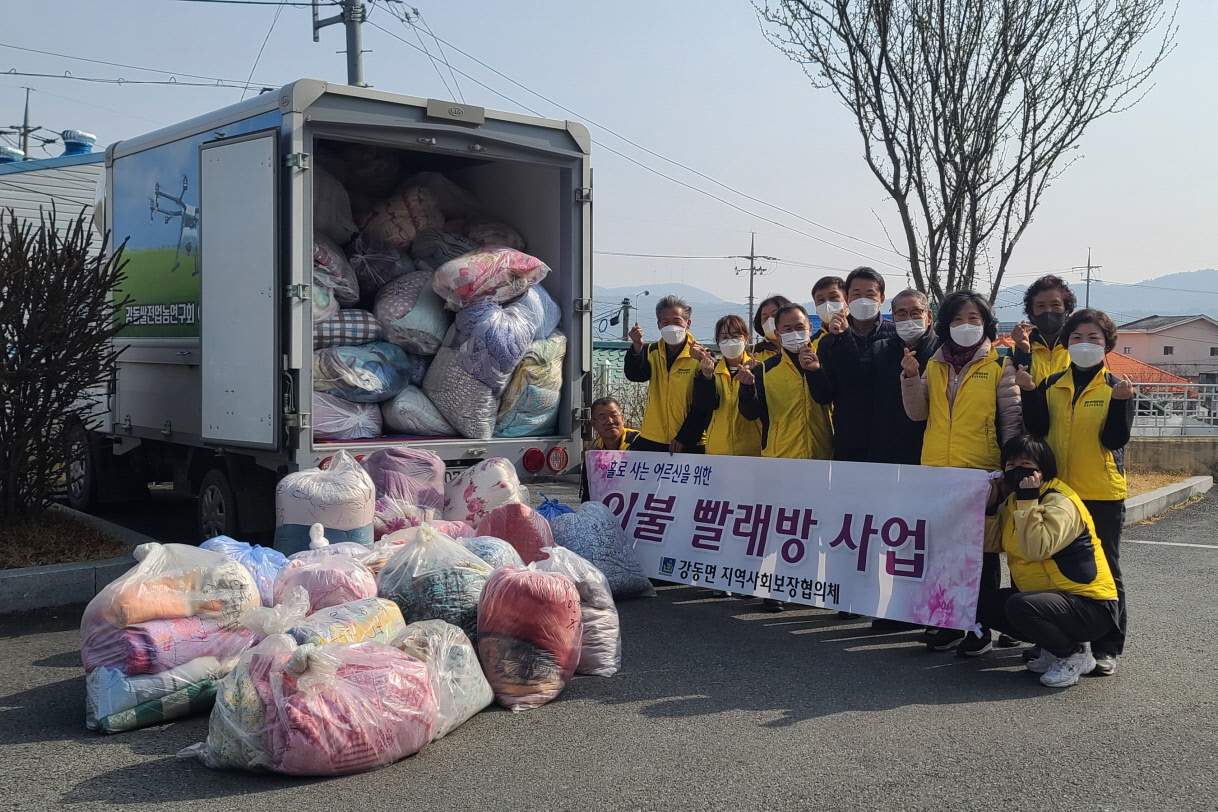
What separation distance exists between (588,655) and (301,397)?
253cm

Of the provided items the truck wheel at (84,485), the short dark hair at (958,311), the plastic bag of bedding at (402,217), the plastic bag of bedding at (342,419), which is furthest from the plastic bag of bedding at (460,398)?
the truck wheel at (84,485)

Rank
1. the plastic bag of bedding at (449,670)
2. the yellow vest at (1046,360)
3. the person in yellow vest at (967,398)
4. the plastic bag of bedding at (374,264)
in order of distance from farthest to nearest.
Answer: the plastic bag of bedding at (374,264), the yellow vest at (1046,360), the person in yellow vest at (967,398), the plastic bag of bedding at (449,670)

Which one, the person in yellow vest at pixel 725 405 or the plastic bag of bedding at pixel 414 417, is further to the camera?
the plastic bag of bedding at pixel 414 417

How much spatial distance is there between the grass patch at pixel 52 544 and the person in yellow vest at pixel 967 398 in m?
4.85

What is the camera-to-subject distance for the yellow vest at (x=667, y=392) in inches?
268

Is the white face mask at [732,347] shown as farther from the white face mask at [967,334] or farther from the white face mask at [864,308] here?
the white face mask at [967,334]

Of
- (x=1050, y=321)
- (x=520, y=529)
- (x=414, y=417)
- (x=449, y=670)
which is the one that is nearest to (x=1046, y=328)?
(x=1050, y=321)

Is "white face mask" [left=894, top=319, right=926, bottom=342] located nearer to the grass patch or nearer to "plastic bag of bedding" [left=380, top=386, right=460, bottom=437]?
"plastic bag of bedding" [left=380, top=386, right=460, bottom=437]

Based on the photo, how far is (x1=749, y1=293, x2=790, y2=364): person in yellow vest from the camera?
268 inches

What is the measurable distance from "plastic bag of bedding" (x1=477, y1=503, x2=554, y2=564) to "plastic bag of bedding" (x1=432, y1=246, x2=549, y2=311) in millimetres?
1658

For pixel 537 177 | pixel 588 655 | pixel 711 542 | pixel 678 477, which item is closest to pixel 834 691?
pixel 588 655

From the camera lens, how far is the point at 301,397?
6355 mm

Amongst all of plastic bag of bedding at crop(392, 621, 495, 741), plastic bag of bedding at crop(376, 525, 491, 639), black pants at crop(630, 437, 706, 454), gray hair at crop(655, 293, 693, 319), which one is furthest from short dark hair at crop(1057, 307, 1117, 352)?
plastic bag of bedding at crop(392, 621, 495, 741)

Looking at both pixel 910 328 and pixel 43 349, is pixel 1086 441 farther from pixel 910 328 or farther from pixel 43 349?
pixel 43 349
